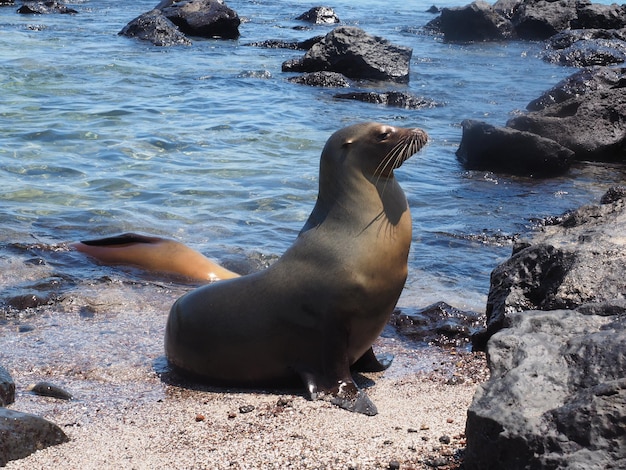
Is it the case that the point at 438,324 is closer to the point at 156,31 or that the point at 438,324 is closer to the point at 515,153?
the point at 515,153

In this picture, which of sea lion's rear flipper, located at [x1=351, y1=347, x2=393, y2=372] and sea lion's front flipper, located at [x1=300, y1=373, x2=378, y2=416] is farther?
sea lion's rear flipper, located at [x1=351, y1=347, x2=393, y2=372]

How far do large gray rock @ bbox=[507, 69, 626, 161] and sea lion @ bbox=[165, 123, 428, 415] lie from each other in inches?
313

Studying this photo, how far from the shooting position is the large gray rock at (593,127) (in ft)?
39.8

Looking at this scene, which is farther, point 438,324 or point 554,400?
point 438,324

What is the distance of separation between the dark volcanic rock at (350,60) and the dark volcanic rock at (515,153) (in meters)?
6.88

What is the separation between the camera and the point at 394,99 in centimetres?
1595

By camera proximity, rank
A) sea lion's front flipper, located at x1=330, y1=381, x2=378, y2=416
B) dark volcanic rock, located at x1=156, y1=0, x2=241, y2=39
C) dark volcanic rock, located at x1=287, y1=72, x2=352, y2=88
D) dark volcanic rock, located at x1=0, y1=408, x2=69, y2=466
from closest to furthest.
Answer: dark volcanic rock, located at x1=0, y1=408, x2=69, y2=466 → sea lion's front flipper, located at x1=330, y1=381, x2=378, y2=416 → dark volcanic rock, located at x1=287, y1=72, x2=352, y2=88 → dark volcanic rock, located at x1=156, y1=0, x2=241, y2=39

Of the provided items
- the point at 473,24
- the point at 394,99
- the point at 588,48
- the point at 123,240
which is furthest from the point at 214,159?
the point at 473,24

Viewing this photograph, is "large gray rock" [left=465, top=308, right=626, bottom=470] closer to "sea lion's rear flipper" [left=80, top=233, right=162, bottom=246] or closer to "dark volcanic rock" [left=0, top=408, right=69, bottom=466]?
"dark volcanic rock" [left=0, top=408, right=69, bottom=466]

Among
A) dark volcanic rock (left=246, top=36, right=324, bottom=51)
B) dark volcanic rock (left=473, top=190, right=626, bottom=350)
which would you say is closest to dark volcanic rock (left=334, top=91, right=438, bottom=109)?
dark volcanic rock (left=246, top=36, right=324, bottom=51)

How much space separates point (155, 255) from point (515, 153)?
18.3 ft

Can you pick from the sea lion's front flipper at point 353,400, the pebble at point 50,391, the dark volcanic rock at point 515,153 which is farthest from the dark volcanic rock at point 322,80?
the sea lion's front flipper at point 353,400

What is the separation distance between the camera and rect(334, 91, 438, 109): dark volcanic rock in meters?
15.9

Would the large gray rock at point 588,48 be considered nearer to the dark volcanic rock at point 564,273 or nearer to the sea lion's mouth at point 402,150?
the dark volcanic rock at point 564,273
